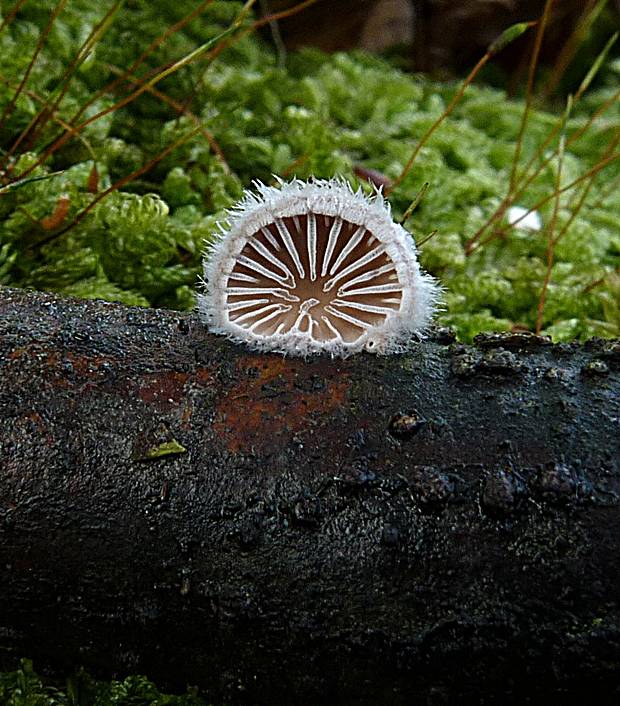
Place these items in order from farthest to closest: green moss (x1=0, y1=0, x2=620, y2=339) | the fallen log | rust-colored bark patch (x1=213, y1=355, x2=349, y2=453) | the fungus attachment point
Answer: green moss (x1=0, y1=0, x2=620, y2=339)
the fungus attachment point
rust-colored bark patch (x1=213, y1=355, x2=349, y2=453)
the fallen log

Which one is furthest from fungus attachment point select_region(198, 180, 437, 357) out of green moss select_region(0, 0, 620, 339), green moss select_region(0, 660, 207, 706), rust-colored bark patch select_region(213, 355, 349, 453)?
green moss select_region(0, 0, 620, 339)

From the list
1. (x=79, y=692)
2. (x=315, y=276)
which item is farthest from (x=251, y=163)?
(x=79, y=692)

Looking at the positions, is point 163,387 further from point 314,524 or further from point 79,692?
point 79,692

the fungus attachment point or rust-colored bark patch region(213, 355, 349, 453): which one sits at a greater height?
the fungus attachment point

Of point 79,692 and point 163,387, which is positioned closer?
point 163,387

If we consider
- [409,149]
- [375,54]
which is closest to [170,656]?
[409,149]

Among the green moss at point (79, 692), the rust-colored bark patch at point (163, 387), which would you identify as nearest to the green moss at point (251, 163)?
the rust-colored bark patch at point (163, 387)

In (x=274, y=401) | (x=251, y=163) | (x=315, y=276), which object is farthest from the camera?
(x=251, y=163)

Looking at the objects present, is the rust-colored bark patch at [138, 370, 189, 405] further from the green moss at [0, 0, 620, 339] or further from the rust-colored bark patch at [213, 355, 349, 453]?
the green moss at [0, 0, 620, 339]

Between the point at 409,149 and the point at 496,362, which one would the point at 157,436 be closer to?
the point at 496,362
